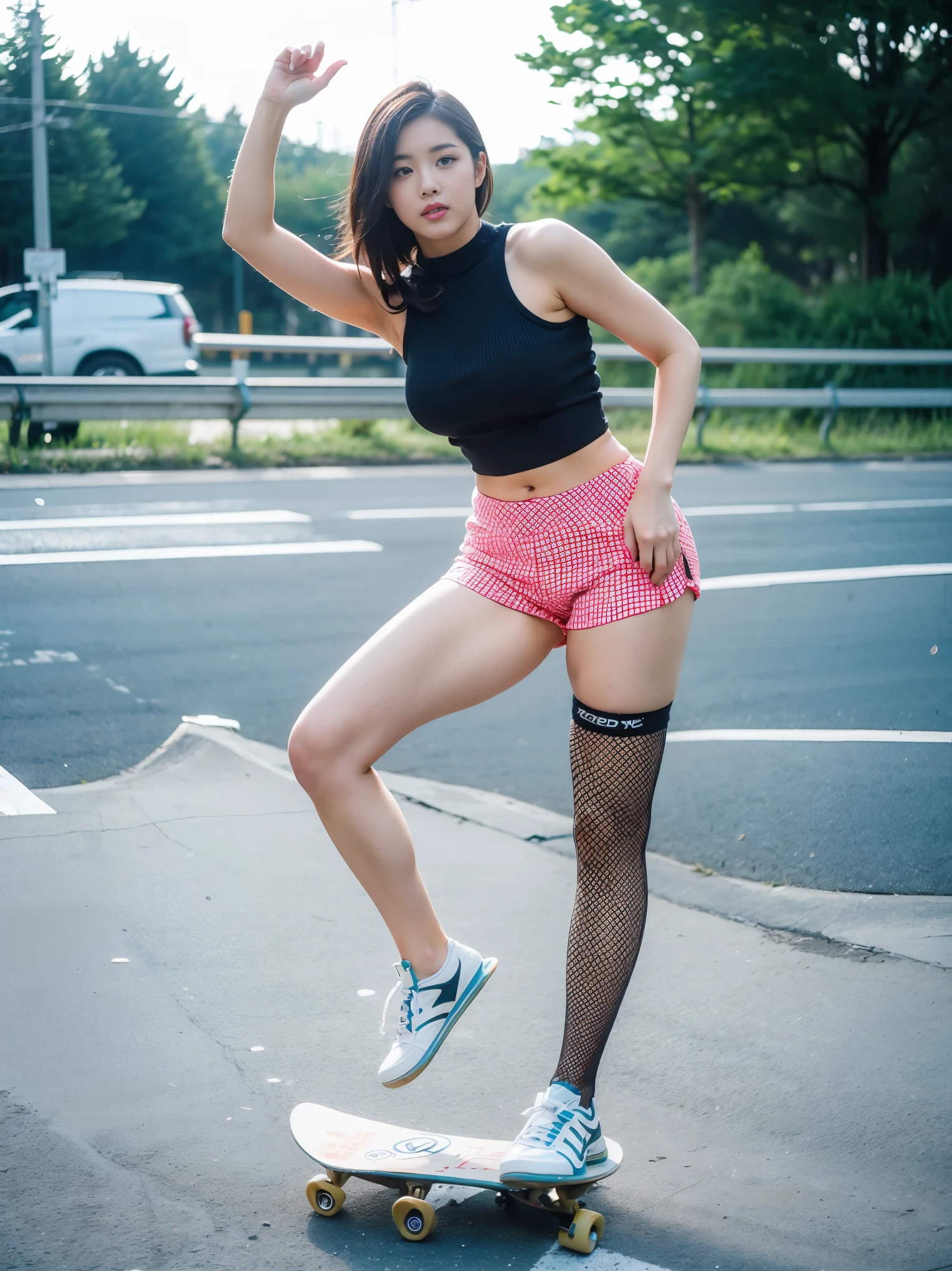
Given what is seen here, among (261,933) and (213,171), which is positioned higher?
(213,171)

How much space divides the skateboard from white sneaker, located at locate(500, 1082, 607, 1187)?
26 mm

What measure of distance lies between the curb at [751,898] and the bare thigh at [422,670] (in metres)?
1.59

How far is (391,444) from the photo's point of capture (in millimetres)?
15820

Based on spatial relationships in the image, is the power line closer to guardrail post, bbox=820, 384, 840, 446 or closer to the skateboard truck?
the skateboard truck

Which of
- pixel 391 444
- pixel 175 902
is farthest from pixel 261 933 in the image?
pixel 391 444

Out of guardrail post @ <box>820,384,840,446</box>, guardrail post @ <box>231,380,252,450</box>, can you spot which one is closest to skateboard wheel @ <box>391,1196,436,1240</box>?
guardrail post @ <box>231,380,252,450</box>

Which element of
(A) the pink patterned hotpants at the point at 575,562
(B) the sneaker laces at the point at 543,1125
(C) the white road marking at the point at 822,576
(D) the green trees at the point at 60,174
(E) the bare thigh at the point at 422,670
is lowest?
(C) the white road marking at the point at 822,576

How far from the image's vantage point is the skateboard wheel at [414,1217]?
2.43 meters

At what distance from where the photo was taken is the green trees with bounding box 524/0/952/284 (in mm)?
23812

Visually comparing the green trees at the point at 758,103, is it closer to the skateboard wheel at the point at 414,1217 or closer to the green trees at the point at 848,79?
the green trees at the point at 848,79

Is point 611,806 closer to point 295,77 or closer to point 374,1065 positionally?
point 374,1065

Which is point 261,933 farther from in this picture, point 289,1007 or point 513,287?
point 513,287

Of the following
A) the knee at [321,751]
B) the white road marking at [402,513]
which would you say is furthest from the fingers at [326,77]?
the white road marking at [402,513]

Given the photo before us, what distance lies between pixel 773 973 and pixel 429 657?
161 cm
